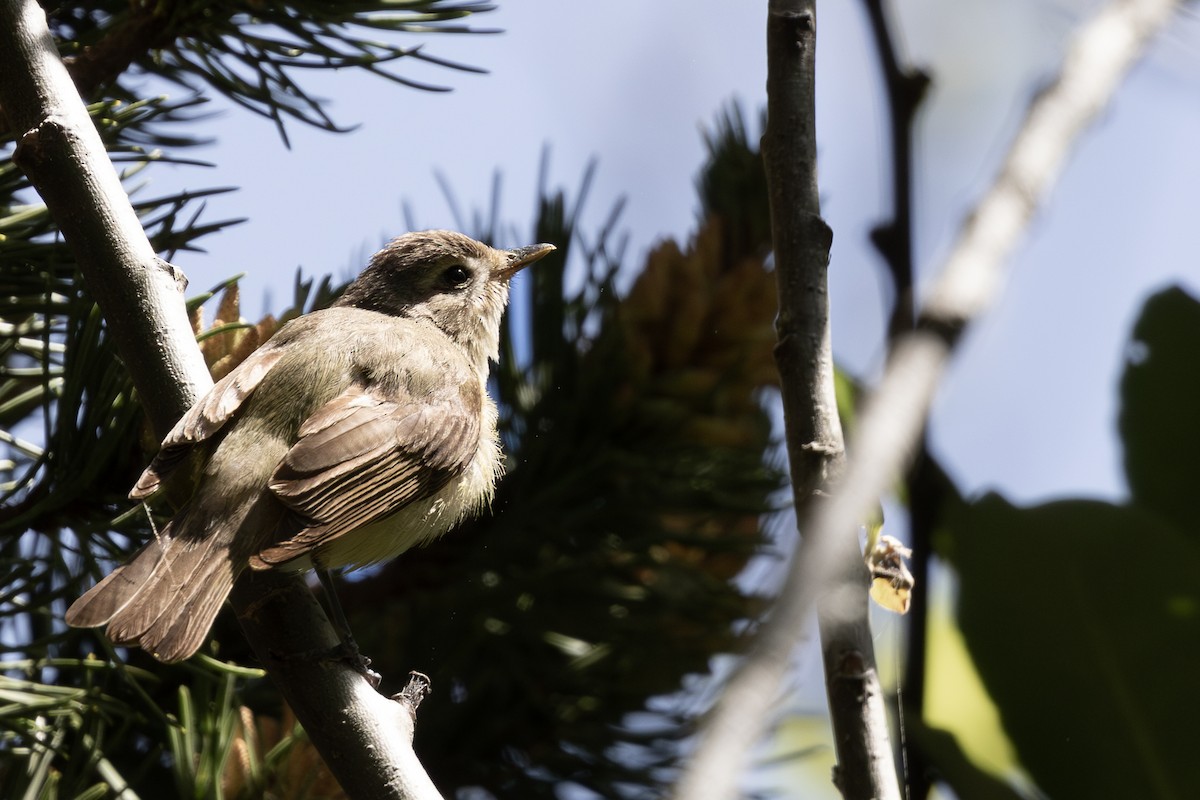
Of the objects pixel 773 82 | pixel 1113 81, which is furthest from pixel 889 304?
pixel 1113 81

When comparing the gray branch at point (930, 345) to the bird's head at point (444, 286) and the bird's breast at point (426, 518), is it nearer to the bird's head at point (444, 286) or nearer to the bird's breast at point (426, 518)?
the bird's breast at point (426, 518)

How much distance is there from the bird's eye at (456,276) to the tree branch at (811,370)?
1.98 metres

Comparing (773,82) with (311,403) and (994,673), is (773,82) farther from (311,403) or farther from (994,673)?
(311,403)

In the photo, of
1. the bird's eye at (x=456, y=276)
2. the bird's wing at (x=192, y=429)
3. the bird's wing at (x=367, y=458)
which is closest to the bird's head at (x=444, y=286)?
the bird's eye at (x=456, y=276)

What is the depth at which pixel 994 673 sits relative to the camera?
5.28 ft

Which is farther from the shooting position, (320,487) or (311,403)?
(311,403)

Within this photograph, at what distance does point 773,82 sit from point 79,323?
1184 millimetres

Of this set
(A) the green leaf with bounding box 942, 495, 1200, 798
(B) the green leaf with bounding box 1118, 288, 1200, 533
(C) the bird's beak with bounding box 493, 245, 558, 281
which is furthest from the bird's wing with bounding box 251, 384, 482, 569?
(B) the green leaf with bounding box 1118, 288, 1200, 533

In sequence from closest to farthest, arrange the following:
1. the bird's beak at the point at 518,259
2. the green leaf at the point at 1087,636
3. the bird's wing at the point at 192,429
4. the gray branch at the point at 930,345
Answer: the gray branch at the point at 930,345, the green leaf at the point at 1087,636, the bird's wing at the point at 192,429, the bird's beak at the point at 518,259

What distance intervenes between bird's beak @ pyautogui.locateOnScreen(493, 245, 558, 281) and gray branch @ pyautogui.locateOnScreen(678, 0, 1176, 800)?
7.85ft

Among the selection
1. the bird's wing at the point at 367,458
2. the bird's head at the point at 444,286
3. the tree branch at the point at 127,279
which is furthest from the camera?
the bird's head at the point at 444,286

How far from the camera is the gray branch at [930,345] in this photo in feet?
2.21

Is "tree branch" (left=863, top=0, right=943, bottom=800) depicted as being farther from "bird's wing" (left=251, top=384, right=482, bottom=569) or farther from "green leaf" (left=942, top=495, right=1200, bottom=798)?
"bird's wing" (left=251, top=384, right=482, bottom=569)

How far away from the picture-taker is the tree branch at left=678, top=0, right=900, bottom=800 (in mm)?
1343
